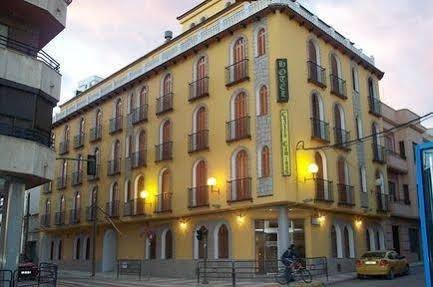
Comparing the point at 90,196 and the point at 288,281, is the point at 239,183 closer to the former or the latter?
the point at 288,281

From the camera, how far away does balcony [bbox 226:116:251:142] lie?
92.5ft

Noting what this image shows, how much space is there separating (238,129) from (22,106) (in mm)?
12887

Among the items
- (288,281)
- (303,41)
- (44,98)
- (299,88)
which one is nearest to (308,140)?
(299,88)

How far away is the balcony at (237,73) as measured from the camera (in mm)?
29047

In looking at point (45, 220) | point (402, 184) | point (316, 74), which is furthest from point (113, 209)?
point (402, 184)

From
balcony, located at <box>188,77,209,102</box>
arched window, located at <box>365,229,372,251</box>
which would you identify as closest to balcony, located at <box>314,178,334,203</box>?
arched window, located at <box>365,229,372,251</box>

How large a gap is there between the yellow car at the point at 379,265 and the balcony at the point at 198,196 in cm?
904

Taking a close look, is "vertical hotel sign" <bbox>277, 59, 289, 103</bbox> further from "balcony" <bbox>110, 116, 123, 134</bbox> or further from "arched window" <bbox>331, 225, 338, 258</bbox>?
"balcony" <bbox>110, 116, 123, 134</bbox>

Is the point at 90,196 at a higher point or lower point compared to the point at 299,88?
lower

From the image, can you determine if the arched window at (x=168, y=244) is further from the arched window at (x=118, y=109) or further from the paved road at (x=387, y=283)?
the paved road at (x=387, y=283)

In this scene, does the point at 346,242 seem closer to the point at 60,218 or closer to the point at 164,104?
the point at 164,104

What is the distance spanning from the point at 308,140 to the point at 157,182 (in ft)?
37.1

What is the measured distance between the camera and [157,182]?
34281mm

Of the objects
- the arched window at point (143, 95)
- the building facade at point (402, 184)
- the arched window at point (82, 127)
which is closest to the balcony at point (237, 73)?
the arched window at point (143, 95)
